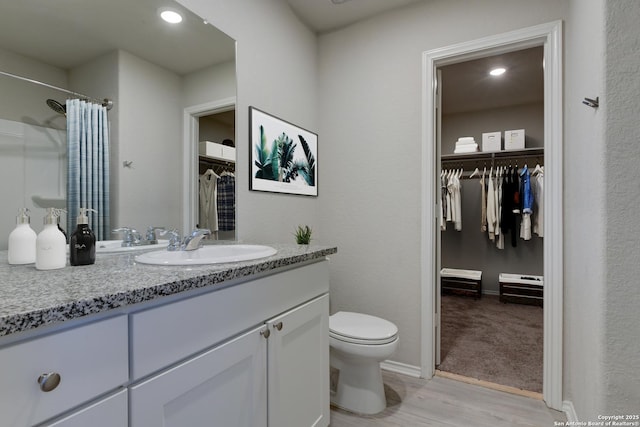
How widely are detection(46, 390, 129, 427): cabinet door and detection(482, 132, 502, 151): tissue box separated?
14.0 ft

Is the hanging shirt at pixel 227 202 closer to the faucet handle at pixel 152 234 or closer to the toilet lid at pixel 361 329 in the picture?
the faucet handle at pixel 152 234

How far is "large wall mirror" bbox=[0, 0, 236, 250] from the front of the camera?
3.53 ft

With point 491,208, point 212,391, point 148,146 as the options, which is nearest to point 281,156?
point 148,146

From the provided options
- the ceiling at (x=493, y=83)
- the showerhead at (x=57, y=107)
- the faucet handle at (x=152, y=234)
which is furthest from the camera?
the ceiling at (x=493, y=83)

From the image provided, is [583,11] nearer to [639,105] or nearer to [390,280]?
[639,105]

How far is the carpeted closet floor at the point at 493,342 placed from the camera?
2227 mm

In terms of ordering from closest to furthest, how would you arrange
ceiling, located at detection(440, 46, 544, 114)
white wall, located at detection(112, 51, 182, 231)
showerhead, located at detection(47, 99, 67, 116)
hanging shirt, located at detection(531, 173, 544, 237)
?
1. showerhead, located at detection(47, 99, 67, 116)
2. white wall, located at detection(112, 51, 182, 231)
3. ceiling, located at detection(440, 46, 544, 114)
4. hanging shirt, located at detection(531, 173, 544, 237)

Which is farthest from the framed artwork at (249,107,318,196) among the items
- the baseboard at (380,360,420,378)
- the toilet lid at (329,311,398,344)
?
the baseboard at (380,360,420,378)

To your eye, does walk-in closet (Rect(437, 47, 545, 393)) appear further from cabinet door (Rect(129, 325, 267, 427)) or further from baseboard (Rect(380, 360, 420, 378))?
cabinet door (Rect(129, 325, 267, 427))

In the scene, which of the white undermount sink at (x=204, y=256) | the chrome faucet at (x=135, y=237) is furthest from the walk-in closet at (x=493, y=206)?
the chrome faucet at (x=135, y=237)

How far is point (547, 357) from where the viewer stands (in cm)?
188

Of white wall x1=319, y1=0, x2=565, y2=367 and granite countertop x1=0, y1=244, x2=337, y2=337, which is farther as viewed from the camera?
white wall x1=319, y1=0, x2=565, y2=367

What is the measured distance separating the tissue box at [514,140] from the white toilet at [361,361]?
3.06 meters

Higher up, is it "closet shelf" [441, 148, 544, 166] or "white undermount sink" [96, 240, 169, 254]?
"closet shelf" [441, 148, 544, 166]
